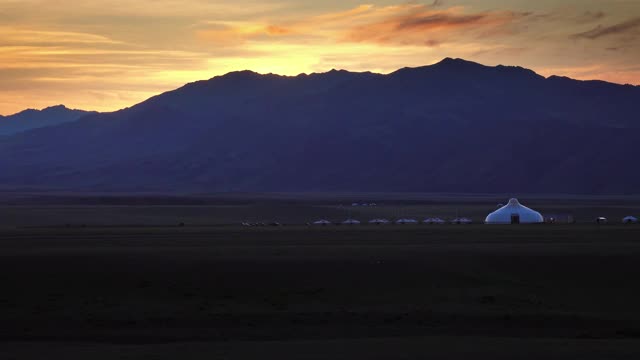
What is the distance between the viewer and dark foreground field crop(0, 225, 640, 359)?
101ft

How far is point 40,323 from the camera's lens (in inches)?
1444

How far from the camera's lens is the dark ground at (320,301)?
3080cm

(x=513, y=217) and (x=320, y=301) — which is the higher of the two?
(x=320, y=301)

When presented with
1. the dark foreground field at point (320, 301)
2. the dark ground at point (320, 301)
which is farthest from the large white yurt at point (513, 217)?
the dark foreground field at point (320, 301)

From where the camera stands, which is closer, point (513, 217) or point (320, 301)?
point (320, 301)

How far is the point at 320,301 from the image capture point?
42062mm

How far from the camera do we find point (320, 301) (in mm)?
42062

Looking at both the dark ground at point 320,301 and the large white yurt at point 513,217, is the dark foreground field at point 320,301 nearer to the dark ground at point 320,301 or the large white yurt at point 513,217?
the dark ground at point 320,301

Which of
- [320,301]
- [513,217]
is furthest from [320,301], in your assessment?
[513,217]

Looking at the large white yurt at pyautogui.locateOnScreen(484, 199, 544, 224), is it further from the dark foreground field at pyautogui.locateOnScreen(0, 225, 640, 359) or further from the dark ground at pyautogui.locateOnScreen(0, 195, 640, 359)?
the dark foreground field at pyautogui.locateOnScreen(0, 225, 640, 359)

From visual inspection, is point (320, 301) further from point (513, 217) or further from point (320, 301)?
point (513, 217)

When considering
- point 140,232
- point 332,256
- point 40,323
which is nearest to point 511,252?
point 332,256

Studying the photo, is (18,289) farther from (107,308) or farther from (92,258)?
(92,258)

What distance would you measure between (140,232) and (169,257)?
3184 centimetres
